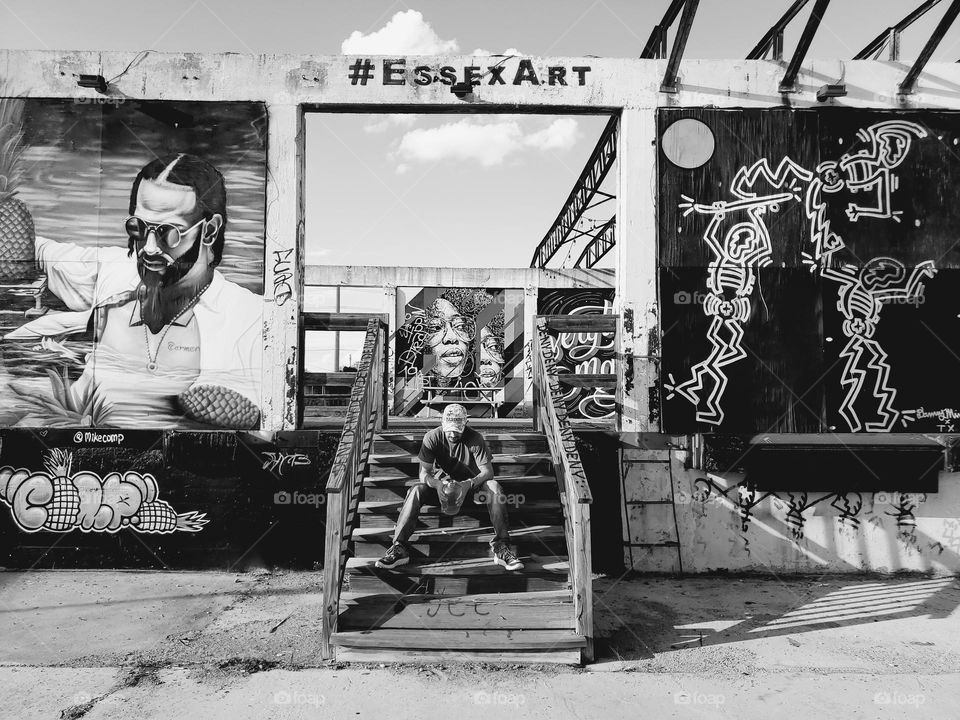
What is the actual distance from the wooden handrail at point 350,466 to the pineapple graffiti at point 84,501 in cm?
250

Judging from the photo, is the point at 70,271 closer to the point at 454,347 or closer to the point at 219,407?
the point at 219,407

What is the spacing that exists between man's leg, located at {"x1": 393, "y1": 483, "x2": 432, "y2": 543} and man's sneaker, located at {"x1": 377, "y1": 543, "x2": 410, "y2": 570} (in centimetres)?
7

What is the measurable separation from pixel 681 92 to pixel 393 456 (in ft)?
18.5

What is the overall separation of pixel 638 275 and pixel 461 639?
15.7 ft

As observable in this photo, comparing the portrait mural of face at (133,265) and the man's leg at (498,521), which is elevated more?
the portrait mural of face at (133,265)

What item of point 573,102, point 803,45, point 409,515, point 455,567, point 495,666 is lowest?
point 495,666

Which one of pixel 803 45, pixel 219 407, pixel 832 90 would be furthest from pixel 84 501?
pixel 832 90

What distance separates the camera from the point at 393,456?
7199 millimetres

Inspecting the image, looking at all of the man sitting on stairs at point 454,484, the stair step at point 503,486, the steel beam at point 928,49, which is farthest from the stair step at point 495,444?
the steel beam at point 928,49

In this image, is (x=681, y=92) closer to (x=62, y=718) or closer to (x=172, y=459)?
(x=172, y=459)

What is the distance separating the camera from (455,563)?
19.8 feet

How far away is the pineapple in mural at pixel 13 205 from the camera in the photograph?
804 cm

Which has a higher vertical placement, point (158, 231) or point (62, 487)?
point (158, 231)

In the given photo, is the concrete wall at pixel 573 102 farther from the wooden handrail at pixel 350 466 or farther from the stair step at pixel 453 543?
the stair step at pixel 453 543
